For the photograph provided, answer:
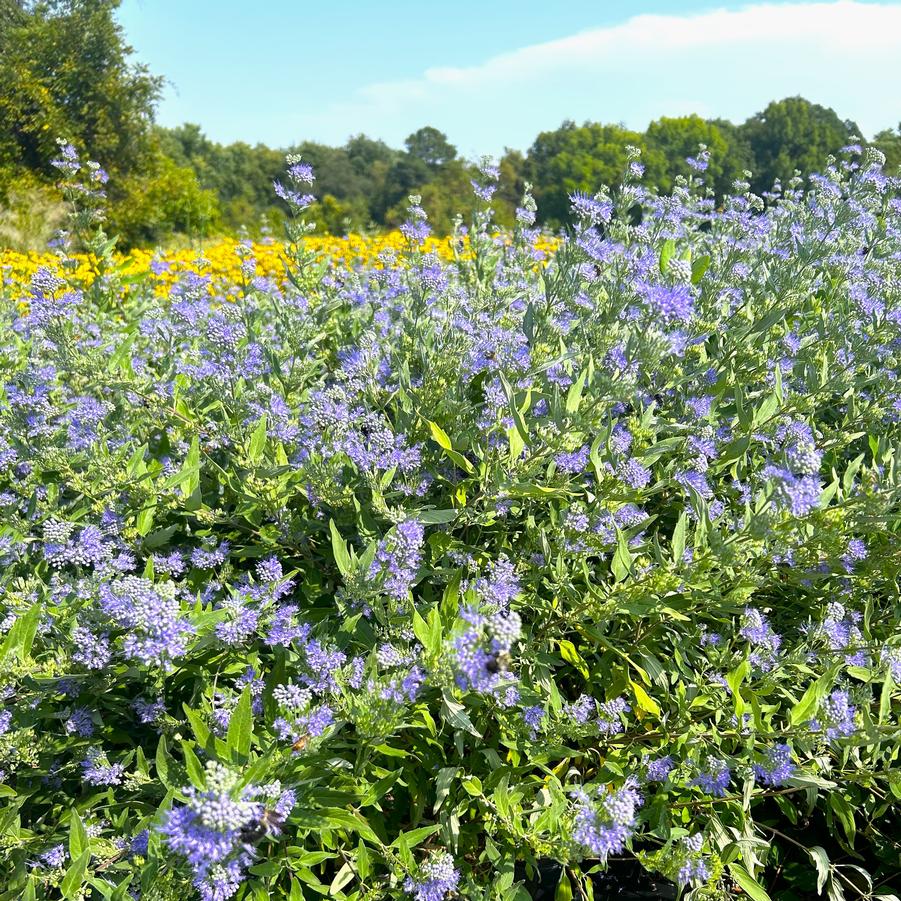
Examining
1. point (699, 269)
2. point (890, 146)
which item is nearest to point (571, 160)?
point (890, 146)

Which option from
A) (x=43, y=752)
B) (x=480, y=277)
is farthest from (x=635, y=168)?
(x=43, y=752)

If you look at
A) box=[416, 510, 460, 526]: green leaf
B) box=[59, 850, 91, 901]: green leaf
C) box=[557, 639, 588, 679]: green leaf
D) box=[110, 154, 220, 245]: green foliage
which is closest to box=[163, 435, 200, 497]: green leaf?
box=[416, 510, 460, 526]: green leaf

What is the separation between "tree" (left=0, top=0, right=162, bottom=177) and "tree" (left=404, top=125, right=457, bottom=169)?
54.3 meters

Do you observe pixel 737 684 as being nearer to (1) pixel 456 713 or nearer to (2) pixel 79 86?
(1) pixel 456 713

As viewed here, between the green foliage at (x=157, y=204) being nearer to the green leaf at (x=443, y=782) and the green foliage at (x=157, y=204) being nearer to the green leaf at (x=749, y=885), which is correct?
the green leaf at (x=443, y=782)

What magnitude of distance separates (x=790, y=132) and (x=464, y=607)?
58601 millimetres

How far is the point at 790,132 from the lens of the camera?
1976 inches

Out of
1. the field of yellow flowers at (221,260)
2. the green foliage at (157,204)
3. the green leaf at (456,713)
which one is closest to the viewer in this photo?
the green leaf at (456,713)

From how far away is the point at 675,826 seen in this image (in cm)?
278

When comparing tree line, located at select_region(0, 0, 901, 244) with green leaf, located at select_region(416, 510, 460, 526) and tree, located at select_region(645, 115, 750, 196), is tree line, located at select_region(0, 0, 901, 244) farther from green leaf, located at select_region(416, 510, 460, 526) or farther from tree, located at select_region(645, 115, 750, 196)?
green leaf, located at select_region(416, 510, 460, 526)

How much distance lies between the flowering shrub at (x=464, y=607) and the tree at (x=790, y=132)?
4292 centimetres

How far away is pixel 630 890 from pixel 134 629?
2480mm

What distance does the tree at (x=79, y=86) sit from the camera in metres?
24.3

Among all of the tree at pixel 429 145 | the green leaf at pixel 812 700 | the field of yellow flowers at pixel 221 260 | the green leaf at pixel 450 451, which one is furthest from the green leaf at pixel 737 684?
the tree at pixel 429 145
